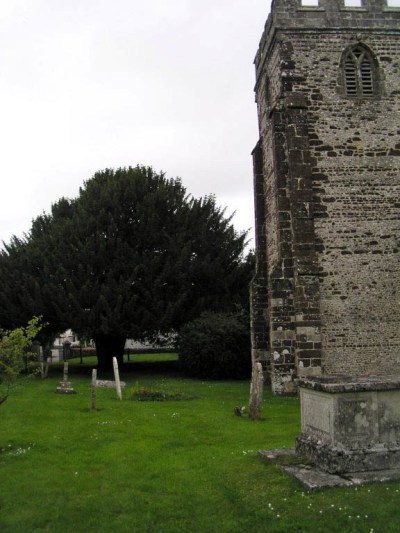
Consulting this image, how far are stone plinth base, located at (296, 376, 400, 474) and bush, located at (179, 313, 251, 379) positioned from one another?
16075 mm

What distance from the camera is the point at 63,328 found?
2780 centimetres

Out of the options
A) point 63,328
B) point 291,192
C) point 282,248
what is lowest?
point 63,328

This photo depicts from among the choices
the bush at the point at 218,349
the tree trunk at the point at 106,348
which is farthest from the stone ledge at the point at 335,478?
the tree trunk at the point at 106,348

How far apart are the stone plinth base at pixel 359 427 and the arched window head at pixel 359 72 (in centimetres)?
1264

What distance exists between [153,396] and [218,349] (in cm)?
732

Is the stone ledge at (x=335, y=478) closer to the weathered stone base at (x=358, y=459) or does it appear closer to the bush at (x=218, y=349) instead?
the weathered stone base at (x=358, y=459)

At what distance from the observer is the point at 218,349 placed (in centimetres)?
2348

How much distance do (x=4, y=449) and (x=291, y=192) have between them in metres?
10.7

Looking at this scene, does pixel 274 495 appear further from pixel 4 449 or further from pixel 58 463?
pixel 4 449

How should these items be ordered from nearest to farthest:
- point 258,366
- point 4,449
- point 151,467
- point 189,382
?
point 151,467 < point 4,449 < point 258,366 < point 189,382

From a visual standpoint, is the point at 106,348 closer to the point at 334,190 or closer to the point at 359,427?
the point at 334,190

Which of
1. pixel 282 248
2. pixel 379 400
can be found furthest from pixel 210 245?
pixel 379 400

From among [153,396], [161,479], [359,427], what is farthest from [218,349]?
[359,427]

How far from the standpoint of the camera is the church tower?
1631 cm
